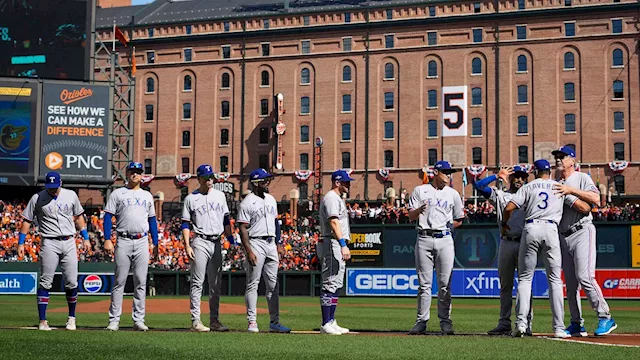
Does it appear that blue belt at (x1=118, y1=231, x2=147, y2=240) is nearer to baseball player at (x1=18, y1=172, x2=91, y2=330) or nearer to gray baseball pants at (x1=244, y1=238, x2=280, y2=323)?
baseball player at (x1=18, y1=172, x2=91, y2=330)

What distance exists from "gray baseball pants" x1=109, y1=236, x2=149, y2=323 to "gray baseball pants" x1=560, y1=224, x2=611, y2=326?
19.7 ft

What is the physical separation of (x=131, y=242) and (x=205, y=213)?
Result: 1.17 metres

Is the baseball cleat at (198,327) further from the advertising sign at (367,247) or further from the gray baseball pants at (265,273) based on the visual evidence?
the advertising sign at (367,247)

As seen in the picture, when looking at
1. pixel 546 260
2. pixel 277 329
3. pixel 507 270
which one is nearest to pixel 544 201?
pixel 546 260

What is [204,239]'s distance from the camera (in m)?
13.4

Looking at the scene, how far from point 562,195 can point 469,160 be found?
190 feet

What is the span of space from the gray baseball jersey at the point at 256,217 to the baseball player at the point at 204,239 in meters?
0.50

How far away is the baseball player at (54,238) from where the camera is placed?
523 inches

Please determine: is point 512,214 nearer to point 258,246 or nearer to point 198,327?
point 258,246

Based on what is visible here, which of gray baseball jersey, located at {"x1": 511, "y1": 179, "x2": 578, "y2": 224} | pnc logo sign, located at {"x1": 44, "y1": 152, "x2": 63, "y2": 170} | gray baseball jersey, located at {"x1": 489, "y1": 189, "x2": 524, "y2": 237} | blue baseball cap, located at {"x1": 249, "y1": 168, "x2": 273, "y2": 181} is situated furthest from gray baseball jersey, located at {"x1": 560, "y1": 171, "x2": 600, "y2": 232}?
pnc logo sign, located at {"x1": 44, "y1": 152, "x2": 63, "y2": 170}

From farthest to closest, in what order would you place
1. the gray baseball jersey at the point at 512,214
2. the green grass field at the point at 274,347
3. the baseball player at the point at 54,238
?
the baseball player at the point at 54,238 → the gray baseball jersey at the point at 512,214 → the green grass field at the point at 274,347

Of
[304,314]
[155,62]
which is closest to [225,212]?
[304,314]

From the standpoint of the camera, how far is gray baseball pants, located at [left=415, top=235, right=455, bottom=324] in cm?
1253

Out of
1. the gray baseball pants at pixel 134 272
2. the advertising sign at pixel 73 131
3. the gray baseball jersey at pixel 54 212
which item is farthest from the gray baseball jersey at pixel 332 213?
the advertising sign at pixel 73 131
